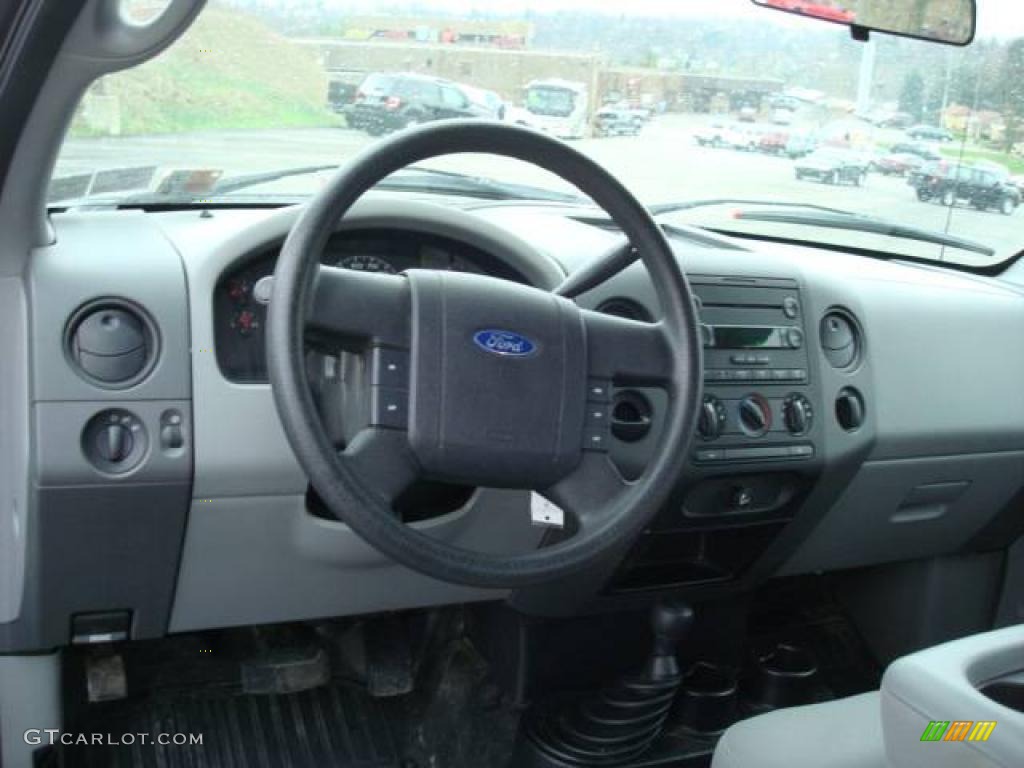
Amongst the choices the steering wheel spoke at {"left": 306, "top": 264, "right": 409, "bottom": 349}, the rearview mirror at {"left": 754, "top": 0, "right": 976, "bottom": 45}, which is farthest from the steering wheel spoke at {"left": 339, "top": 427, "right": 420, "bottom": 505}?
the rearview mirror at {"left": 754, "top": 0, "right": 976, "bottom": 45}

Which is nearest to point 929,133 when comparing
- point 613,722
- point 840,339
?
point 840,339

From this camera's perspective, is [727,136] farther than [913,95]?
No

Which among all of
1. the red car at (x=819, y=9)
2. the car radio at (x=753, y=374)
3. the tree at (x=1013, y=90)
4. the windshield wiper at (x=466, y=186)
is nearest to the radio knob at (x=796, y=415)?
the car radio at (x=753, y=374)

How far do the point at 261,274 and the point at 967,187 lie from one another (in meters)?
1.87

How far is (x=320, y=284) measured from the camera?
174 cm

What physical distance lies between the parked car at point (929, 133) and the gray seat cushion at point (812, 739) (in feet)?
4.91

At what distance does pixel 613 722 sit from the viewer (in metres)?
2.77

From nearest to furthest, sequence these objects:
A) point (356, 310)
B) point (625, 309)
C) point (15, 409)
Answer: point (356, 310), point (15, 409), point (625, 309)

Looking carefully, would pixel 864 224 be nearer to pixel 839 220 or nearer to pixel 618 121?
pixel 839 220

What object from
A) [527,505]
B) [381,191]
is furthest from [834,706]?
[381,191]

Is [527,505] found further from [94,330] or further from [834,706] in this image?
[94,330]

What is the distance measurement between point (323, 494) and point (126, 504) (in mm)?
536

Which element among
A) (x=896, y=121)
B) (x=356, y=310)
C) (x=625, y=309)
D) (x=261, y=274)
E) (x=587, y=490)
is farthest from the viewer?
(x=896, y=121)

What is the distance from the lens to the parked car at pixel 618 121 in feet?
8.45
